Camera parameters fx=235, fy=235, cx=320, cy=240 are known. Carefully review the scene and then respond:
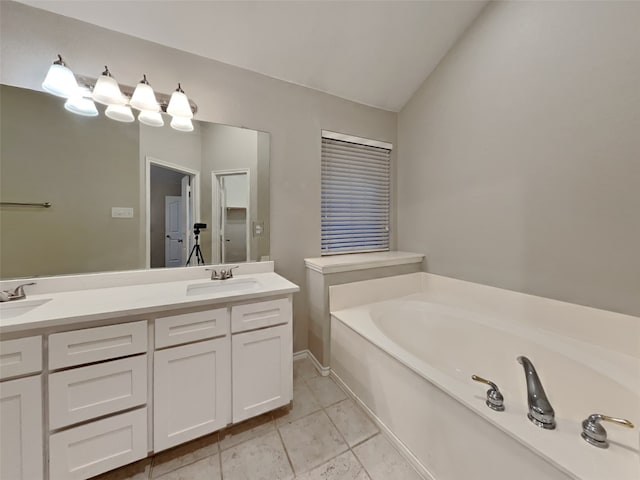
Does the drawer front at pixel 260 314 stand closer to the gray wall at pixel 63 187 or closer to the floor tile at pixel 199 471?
the floor tile at pixel 199 471

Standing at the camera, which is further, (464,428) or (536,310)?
(536,310)

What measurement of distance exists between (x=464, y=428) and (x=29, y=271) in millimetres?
2244

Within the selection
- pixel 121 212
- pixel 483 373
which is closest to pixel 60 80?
pixel 121 212

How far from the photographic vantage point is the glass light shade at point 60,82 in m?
1.24

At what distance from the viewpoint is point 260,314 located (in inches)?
52.8

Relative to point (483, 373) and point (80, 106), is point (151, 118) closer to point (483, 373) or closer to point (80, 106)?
point (80, 106)

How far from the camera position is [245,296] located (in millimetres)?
1270

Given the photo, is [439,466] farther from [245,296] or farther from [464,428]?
[245,296]

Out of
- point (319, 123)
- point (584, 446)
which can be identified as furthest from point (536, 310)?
point (319, 123)

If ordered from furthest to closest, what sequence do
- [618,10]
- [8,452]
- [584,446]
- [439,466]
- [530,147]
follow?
[530,147]
[618,10]
[439,466]
[8,452]
[584,446]

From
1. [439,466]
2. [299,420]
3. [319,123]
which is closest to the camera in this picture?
[439,466]

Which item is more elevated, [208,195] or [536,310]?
[208,195]

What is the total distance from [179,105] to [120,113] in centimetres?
33

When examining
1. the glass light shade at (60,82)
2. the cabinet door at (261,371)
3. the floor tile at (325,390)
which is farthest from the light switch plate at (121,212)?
the floor tile at (325,390)
